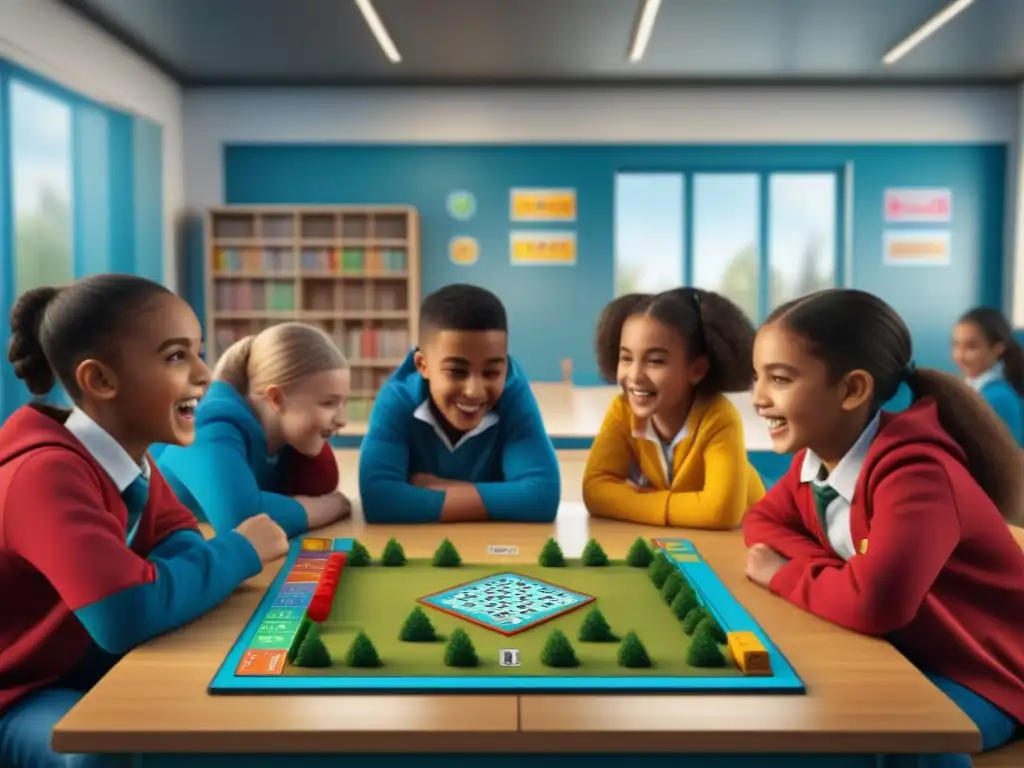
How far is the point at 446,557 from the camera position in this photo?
1.51 meters

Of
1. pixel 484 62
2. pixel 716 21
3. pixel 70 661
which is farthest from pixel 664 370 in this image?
pixel 484 62

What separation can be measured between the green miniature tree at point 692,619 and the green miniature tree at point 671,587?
0.09 m

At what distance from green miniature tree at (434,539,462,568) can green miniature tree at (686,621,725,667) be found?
0.52 meters

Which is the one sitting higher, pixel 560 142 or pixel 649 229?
pixel 560 142

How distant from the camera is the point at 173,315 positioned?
136cm

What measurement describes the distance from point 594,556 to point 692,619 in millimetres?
339

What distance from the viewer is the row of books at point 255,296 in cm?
676

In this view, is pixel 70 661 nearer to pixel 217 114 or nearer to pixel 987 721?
pixel 987 721

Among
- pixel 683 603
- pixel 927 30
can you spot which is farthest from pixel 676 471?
pixel 927 30

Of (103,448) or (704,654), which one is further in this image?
(103,448)

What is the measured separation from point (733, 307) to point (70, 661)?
142cm

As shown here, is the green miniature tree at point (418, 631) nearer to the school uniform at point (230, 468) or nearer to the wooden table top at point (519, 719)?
the wooden table top at point (519, 719)

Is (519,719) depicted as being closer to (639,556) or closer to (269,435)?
(639,556)

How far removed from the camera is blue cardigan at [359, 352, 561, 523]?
1914mm
